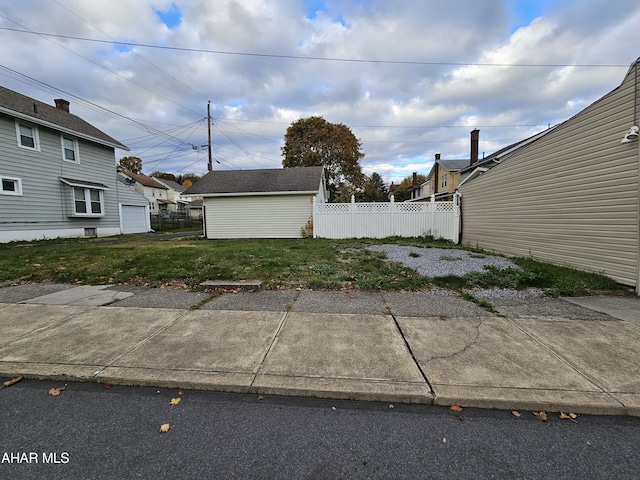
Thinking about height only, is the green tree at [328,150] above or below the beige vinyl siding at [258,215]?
above

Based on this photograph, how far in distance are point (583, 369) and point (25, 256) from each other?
12613 mm

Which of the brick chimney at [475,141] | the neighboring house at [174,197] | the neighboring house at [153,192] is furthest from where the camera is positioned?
the neighboring house at [174,197]

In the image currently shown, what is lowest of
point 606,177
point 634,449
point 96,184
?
point 634,449

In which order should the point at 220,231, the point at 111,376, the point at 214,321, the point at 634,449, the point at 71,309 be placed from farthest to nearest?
1. the point at 220,231
2. the point at 71,309
3. the point at 214,321
4. the point at 111,376
5. the point at 634,449

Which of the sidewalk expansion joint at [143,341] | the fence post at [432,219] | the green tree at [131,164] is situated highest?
the green tree at [131,164]

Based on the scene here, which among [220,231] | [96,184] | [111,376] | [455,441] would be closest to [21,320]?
[111,376]

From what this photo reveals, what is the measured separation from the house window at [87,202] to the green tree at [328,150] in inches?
772

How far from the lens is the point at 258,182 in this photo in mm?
16172

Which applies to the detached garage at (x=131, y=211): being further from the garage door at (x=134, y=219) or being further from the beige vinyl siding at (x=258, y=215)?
the beige vinyl siding at (x=258, y=215)

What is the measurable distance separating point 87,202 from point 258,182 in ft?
31.6

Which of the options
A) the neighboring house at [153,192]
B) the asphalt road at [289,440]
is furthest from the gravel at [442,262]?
the neighboring house at [153,192]

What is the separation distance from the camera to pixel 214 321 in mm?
3916

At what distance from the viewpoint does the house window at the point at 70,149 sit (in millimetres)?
15211

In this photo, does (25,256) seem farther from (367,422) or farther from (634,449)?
(634,449)
